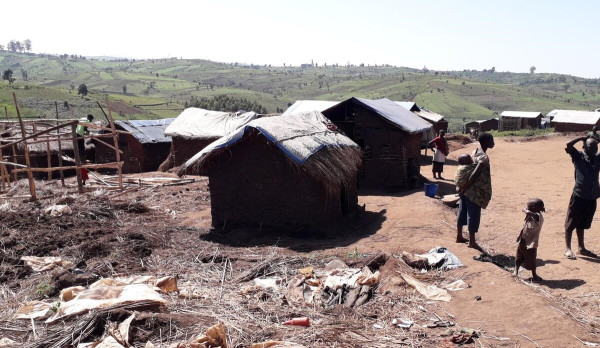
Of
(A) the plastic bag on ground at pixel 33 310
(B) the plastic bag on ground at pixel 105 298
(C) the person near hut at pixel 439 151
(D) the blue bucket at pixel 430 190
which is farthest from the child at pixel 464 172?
(C) the person near hut at pixel 439 151

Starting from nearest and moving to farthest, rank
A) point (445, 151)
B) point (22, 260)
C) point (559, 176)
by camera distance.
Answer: point (22, 260) → point (445, 151) → point (559, 176)

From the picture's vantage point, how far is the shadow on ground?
8547mm

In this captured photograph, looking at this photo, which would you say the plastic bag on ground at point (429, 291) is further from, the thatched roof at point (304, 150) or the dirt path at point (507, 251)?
the thatched roof at point (304, 150)

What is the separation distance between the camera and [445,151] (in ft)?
49.3

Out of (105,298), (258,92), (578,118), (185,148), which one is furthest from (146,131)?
(258,92)

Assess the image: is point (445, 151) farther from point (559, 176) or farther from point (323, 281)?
point (323, 281)

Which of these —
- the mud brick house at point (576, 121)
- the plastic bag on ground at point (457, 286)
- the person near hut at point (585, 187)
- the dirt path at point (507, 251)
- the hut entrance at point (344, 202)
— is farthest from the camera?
the mud brick house at point (576, 121)

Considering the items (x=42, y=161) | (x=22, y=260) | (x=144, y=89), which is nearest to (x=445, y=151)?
(x=22, y=260)

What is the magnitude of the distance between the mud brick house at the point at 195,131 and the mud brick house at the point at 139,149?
877 millimetres

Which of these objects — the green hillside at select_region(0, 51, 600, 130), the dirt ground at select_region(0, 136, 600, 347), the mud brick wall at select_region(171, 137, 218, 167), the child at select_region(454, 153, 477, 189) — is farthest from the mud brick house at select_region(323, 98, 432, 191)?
the green hillside at select_region(0, 51, 600, 130)

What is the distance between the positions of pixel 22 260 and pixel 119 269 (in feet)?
5.98

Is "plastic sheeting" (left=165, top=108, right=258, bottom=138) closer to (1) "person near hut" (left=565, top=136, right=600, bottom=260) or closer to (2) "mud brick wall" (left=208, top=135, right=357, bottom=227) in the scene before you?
(2) "mud brick wall" (left=208, top=135, right=357, bottom=227)

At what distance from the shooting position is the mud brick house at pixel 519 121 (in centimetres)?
3884

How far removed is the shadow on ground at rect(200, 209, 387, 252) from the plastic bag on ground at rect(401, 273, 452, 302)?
2.40m
